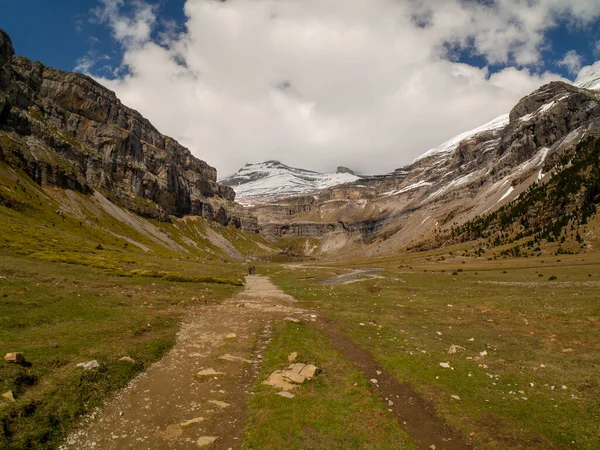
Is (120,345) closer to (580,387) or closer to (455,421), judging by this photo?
(455,421)

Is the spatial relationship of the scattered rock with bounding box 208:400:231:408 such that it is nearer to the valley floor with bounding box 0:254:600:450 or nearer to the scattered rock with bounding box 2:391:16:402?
the valley floor with bounding box 0:254:600:450

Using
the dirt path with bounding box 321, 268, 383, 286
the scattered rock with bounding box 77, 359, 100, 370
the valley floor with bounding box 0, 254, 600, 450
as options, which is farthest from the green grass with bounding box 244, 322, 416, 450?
the dirt path with bounding box 321, 268, 383, 286

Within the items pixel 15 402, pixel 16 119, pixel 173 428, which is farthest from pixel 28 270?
pixel 16 119

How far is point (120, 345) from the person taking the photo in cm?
2330

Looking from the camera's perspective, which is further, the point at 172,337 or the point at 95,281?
the point at 95,281

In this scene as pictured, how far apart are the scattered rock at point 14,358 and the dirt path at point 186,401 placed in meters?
5.57

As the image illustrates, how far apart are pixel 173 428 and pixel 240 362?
26.3 ft

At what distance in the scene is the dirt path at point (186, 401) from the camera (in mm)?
14156

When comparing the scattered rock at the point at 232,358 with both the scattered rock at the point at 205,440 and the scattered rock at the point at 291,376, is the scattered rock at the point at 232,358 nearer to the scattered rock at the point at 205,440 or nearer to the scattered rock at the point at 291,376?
the scattered rock at the point at 291,376

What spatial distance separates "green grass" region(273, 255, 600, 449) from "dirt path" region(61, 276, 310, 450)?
30.7 ft

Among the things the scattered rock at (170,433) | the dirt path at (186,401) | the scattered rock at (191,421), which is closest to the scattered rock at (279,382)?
the dirt path at (186,401)

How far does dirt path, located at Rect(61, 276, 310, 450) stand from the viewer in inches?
557

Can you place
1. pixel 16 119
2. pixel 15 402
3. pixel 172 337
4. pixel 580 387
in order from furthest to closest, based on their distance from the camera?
pixel 16 119 → pixel 172 337 → pixel 580 387 → pixel 15 402

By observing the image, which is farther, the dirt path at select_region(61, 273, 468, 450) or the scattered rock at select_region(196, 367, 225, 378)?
the scattered rock at select_region(196, 367, 225, 378)
